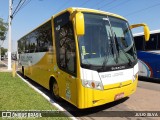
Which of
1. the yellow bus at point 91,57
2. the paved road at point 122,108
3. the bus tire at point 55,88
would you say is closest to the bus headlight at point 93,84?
the yellow bus at point 91,57

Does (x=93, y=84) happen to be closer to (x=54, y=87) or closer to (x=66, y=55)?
(x=66, y=55)

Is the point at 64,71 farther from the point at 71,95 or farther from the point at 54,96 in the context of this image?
the point at 54,96

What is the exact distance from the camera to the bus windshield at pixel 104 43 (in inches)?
239

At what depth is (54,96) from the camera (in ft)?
26.9

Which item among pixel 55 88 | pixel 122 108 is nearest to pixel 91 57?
pixel 122 108

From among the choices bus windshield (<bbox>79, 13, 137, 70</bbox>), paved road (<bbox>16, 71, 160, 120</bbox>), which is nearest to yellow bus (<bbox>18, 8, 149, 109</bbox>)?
bus windshield (<bbox>79, 13, 137, 70</bbox>)

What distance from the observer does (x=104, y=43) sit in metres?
6.39

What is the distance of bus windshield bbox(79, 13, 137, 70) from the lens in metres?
6.08

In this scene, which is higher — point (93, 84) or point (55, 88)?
point (93, 84)

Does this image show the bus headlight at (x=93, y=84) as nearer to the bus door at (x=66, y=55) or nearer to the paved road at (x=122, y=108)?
the bus door at (x=66, y=55)

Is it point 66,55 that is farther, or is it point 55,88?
point 55,88

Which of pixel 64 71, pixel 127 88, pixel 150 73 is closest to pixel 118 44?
pixel 127 88

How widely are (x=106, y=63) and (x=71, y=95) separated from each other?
56.3 inches

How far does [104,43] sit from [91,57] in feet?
2.21
